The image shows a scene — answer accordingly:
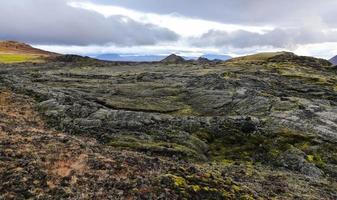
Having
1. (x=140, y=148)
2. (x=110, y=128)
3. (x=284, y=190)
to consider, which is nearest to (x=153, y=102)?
(x=110, y=128)

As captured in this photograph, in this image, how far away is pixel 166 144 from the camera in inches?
1357

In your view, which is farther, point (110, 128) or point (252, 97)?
point (252, 97)

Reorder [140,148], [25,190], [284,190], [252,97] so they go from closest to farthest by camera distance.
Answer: [25,190] → [284,190] → [140,148] → [252,97]

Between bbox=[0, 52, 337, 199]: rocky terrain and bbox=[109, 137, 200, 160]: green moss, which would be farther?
bbox=[109, 137, 200, 160]: green moss

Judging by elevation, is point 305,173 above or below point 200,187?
below

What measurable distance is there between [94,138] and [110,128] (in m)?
2.69

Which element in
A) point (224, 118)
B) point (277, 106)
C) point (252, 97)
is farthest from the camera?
point (252, 97)

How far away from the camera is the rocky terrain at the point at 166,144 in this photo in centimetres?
2252

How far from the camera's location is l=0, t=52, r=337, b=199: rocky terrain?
73.9 feet

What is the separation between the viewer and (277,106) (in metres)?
50.3

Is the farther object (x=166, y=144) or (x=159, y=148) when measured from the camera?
(x=166, y=144)

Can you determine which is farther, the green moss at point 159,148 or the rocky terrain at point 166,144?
the green moss at point 159,148

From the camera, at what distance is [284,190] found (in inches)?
1088

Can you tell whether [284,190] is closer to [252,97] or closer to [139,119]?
[139,119]
